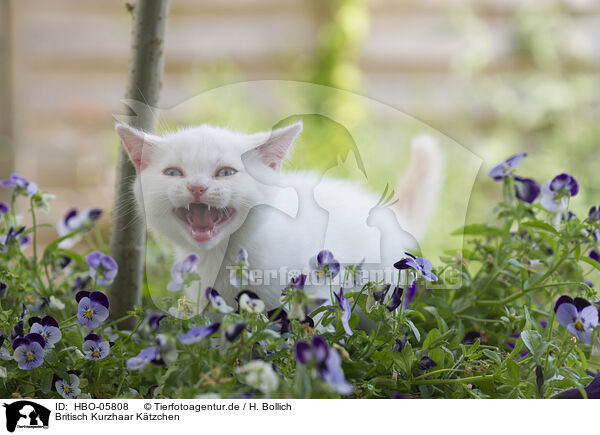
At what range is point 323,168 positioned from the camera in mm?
804

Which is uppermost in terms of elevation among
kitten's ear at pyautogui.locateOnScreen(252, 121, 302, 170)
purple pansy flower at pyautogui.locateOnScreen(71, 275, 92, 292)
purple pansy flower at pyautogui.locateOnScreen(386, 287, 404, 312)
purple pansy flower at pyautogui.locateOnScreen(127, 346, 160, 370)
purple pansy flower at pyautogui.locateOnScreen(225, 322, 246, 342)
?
kitten's ear at pyautogui.locateOnScreen(252, 121, 302, 170)

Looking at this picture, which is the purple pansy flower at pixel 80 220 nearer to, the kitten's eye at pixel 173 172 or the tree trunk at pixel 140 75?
the tree trunk at pixel 140 75

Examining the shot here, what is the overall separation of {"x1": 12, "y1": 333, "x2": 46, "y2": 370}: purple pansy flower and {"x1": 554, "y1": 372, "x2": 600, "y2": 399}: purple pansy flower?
0.57 m

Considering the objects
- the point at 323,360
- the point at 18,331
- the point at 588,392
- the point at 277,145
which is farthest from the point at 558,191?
the point at 18,331

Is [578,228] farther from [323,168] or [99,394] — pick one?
[99,394]

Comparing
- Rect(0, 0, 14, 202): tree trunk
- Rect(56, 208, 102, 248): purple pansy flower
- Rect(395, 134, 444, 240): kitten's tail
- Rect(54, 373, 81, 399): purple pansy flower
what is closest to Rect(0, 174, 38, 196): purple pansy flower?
Rect(56, 208, 102, 248): purple pansy flower

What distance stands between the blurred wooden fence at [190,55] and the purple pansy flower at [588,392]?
8.37 ft

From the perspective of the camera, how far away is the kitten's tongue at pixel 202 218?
0.70m

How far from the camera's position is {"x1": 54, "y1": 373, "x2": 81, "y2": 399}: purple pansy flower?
65cm

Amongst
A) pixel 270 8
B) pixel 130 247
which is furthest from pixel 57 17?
pixel 130 247

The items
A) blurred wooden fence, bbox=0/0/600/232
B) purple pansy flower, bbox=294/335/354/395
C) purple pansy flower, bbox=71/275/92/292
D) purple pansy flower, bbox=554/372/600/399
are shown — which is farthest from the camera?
blurred wooden fence, bbox=0/0/600/232

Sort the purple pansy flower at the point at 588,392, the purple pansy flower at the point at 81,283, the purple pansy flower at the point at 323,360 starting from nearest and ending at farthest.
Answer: the purple pansy flower at the point at 323,360 → the purple pansy flower at the point at 588,392 → the purple pansy flower at the point at 81,283

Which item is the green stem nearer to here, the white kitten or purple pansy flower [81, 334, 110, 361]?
the white kitten

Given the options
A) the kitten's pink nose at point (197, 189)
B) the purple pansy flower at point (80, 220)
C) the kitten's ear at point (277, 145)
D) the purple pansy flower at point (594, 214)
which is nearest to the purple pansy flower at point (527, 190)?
the purple pansy flower at point (594, 214)
